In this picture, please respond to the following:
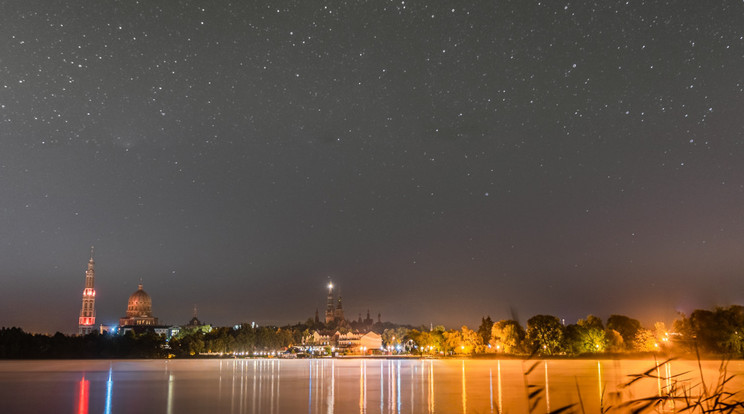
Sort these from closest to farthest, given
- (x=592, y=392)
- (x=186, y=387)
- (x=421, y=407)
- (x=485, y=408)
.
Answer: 1. (x=485, y=408)
2. (x=421, y=407)
3. (x=592, y=392)
4. (x=186, y=387)

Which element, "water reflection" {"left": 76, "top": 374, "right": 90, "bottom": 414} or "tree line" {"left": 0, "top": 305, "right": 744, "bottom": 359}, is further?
"tree line" {"left": 0, "top": 305, "right": 744, "bottom": 359}

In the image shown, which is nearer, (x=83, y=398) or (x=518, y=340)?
(x=83, y=398)

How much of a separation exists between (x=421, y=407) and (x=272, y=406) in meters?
9.48

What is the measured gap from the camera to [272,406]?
4078 cm

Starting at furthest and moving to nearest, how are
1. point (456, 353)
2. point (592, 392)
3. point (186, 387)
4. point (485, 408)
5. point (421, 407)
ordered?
point (456, 353), point (186, 387), point (592, 392), point (421, 407), point (485, 408)

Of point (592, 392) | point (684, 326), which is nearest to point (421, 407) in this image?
point (592, 392)

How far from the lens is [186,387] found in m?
58.1

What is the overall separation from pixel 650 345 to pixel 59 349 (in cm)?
13982

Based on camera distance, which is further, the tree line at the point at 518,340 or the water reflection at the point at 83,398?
the tree line at the point at 518,340

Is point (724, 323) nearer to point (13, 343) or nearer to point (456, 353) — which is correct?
point (456, 353)

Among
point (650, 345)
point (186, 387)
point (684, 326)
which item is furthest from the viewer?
point (650, 345)

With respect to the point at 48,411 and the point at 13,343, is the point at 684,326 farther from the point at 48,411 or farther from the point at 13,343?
the point at 13,343

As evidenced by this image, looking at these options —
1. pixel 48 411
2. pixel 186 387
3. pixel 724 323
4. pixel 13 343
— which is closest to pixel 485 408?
pixel 48 411

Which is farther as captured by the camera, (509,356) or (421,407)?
(509,356)
